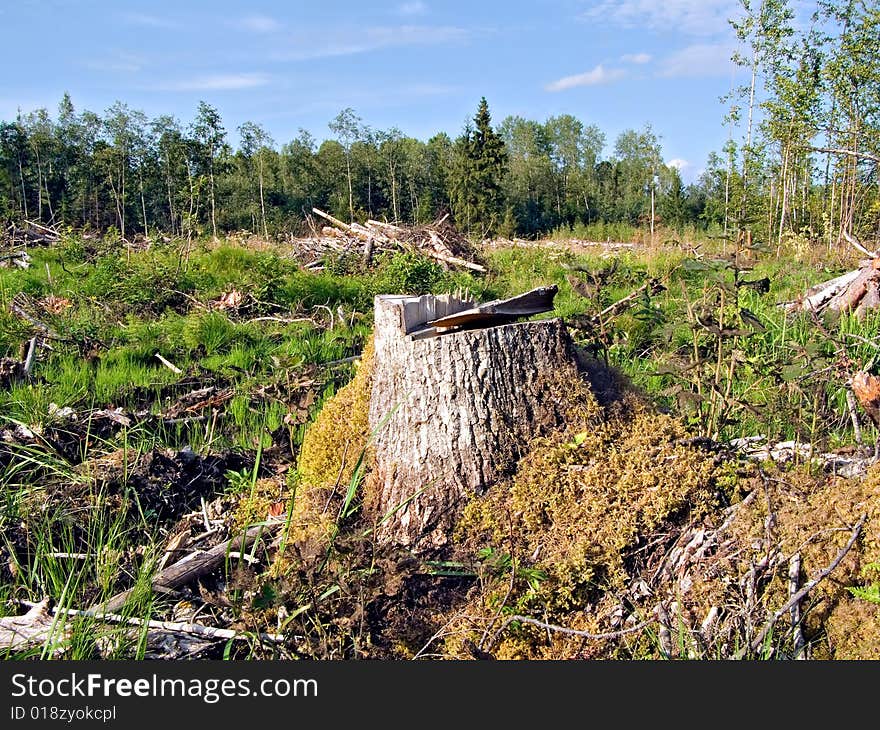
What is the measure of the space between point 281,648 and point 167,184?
44.7 meters

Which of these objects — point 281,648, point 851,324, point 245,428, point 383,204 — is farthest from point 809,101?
point 383,204

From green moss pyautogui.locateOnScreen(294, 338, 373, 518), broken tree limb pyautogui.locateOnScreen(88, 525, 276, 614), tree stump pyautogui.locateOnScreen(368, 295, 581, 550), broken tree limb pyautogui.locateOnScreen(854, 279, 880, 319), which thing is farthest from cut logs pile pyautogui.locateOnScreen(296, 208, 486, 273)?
broken tree limb pyautogui.locateOnScreen(88, 525, 276, 614)

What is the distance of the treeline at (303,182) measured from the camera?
40.6m

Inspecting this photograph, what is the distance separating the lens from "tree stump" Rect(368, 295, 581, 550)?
278cm

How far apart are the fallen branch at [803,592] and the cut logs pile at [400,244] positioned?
32.9 ft

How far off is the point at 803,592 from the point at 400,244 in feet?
37.5

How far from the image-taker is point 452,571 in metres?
2.60

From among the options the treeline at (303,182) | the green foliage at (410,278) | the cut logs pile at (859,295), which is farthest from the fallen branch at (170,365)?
the treeline at (303,182)

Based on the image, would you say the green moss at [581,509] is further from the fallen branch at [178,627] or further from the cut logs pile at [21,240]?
the cut logs pile at [21,240]

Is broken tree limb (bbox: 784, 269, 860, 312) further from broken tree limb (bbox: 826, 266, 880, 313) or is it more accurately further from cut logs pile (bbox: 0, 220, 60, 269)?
cut logs pile (bbox: 0, 220, 60, 269)

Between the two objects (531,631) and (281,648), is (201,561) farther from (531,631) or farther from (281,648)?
(531,631)

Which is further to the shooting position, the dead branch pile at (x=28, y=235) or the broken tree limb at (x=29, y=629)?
the dead branch pile at (x=28, y=235)

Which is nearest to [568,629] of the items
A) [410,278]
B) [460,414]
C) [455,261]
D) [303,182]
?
[460,414]

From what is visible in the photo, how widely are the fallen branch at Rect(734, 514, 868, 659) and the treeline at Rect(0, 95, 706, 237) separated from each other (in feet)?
98.0
